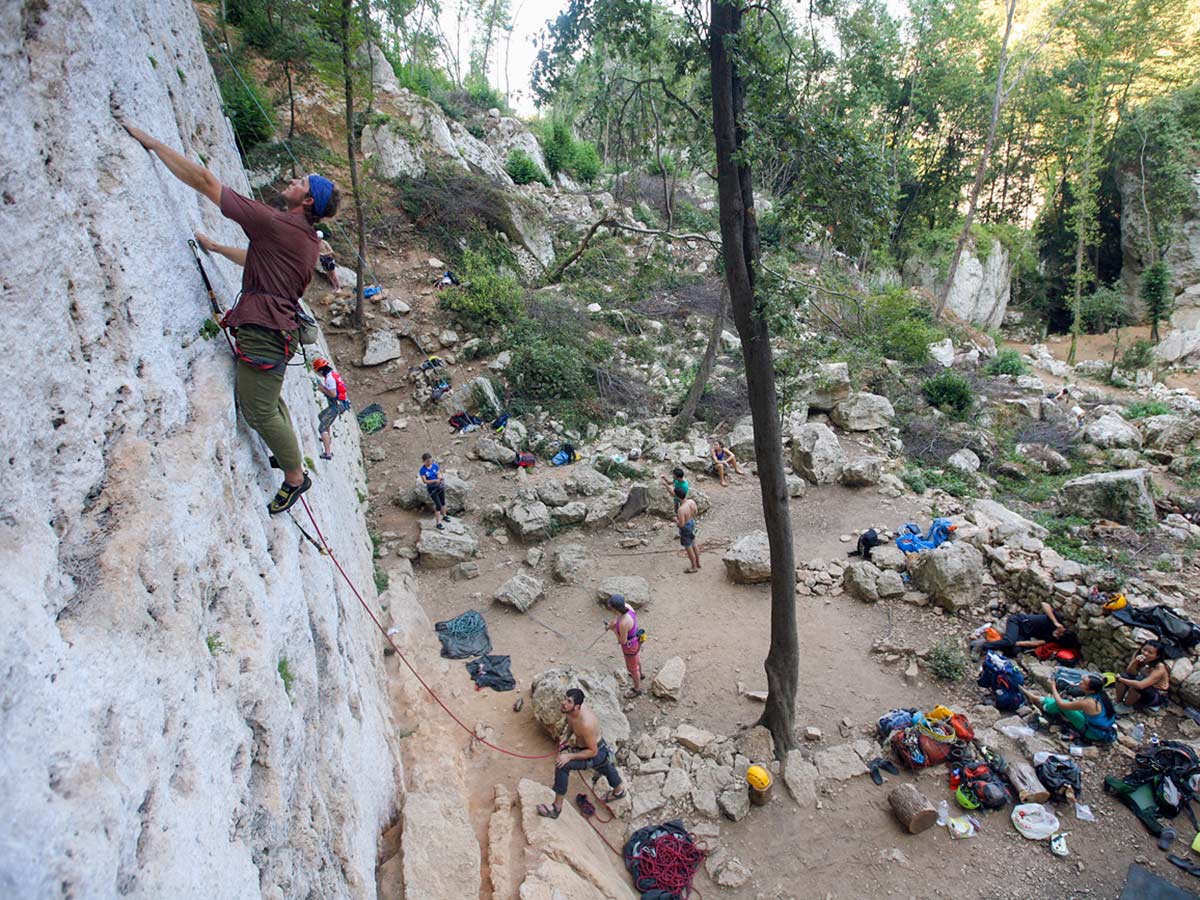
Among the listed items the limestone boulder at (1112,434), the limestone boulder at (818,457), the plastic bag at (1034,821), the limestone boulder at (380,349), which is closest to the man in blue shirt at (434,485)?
the limestone boulder at (380,349)

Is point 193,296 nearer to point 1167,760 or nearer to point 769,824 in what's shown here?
point 769,824

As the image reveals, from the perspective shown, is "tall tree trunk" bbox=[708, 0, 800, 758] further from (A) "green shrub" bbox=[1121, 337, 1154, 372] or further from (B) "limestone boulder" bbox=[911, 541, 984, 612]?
(A) "green shrub" bbox=[1121, 337, 1154, 372]

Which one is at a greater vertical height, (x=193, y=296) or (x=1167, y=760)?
(x=193, y=296)

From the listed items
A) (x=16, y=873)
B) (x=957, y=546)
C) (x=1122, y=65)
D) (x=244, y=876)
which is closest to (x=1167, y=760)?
(x=957, y=546)

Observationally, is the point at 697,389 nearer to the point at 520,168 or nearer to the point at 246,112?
the point at 246,112

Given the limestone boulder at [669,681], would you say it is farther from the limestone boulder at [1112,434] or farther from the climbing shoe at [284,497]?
the limestone boulder at [1112,434]

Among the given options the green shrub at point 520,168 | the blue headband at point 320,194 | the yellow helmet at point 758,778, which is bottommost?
the yellow helmet at point 758,778

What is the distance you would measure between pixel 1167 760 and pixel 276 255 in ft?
25.4

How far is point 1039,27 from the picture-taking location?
71.3ft

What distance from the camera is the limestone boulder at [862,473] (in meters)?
10.0

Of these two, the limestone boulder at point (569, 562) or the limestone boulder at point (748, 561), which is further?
the limestone boulder at point (569, 562)

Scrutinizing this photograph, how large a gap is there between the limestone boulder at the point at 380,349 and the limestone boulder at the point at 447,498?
3.96 m

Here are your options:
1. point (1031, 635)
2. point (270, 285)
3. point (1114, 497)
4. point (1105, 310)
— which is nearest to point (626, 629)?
point (270, 285)

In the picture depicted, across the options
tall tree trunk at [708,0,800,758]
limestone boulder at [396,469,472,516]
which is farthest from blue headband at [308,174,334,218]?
limestone boulder at [396,469,472,516]
